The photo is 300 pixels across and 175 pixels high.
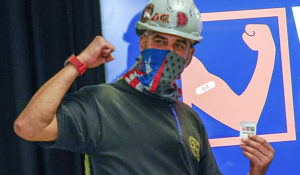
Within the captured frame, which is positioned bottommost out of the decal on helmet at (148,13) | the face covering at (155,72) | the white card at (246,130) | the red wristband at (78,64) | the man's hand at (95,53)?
the white card at (246,130)

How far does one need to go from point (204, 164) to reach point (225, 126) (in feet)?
2.30

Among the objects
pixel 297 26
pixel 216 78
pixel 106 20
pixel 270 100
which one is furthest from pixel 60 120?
pixel 297 26

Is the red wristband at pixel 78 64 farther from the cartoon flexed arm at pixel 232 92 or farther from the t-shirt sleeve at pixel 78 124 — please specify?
the cartoon flexed arm at pixel 232 92

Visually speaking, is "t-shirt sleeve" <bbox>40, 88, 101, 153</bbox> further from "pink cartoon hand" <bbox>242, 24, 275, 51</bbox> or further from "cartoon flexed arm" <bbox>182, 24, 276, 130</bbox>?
"pink cartoon hand" <bbox>242, 24, 275, 51</bbox>

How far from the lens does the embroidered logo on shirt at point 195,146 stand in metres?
1.57

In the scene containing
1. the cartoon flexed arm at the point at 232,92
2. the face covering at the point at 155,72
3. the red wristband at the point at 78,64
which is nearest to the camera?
the red wristband at the point at 78,64

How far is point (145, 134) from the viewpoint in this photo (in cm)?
143

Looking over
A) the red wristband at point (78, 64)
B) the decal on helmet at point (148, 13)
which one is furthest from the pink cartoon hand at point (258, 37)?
the red wristband at point (78, 64)

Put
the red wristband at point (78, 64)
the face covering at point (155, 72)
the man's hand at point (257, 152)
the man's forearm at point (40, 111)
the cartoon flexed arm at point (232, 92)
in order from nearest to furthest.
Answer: the man's forearm at point (40, 111) < the red wristband at point (78, 64) < the face covering at point (155, 72) < the man's hand at point (257, 152) < the cartoon flexed arm at point (232, 92)

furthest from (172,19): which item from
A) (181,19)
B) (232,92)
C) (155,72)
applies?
(232,92)

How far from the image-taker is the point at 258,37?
95.4 inches

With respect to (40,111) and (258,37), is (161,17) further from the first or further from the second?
(258,37)

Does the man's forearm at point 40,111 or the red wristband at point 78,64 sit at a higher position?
the red wristband at point 78,64

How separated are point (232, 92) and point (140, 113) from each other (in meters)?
1.12
